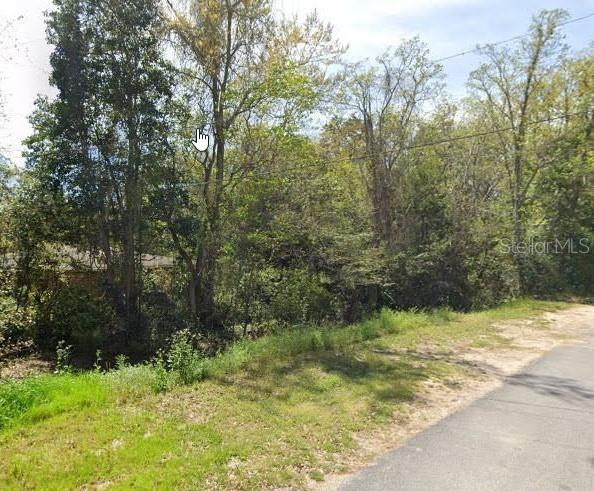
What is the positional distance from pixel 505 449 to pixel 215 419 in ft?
9.03

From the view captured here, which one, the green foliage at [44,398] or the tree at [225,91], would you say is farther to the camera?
the tree at [225,91]

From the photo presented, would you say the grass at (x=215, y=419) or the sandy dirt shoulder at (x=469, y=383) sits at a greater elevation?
the grass at (x=215, y=419)

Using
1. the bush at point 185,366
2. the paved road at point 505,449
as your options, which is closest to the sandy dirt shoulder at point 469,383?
the paved road at point 505,449

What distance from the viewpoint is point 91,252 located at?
13.3m

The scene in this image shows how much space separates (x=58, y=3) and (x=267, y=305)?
975 centimetres

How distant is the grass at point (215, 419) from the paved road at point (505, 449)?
54 centimetres

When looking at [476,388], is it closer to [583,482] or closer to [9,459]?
[583,482]

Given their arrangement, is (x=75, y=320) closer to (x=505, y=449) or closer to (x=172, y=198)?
(x=172, y=198)

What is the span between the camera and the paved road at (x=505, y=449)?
3.61 meters

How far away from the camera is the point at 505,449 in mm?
4180

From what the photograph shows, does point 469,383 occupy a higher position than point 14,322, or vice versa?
point 14,322

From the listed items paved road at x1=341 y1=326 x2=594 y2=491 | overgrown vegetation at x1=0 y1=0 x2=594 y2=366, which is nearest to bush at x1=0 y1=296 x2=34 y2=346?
overgrown vegetation at x1=0 y1=0 x2=594 y2=366

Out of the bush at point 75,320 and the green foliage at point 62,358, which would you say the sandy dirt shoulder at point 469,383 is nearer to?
the green foliage at point 62,358

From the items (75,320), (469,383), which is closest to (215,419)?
(469,383)
